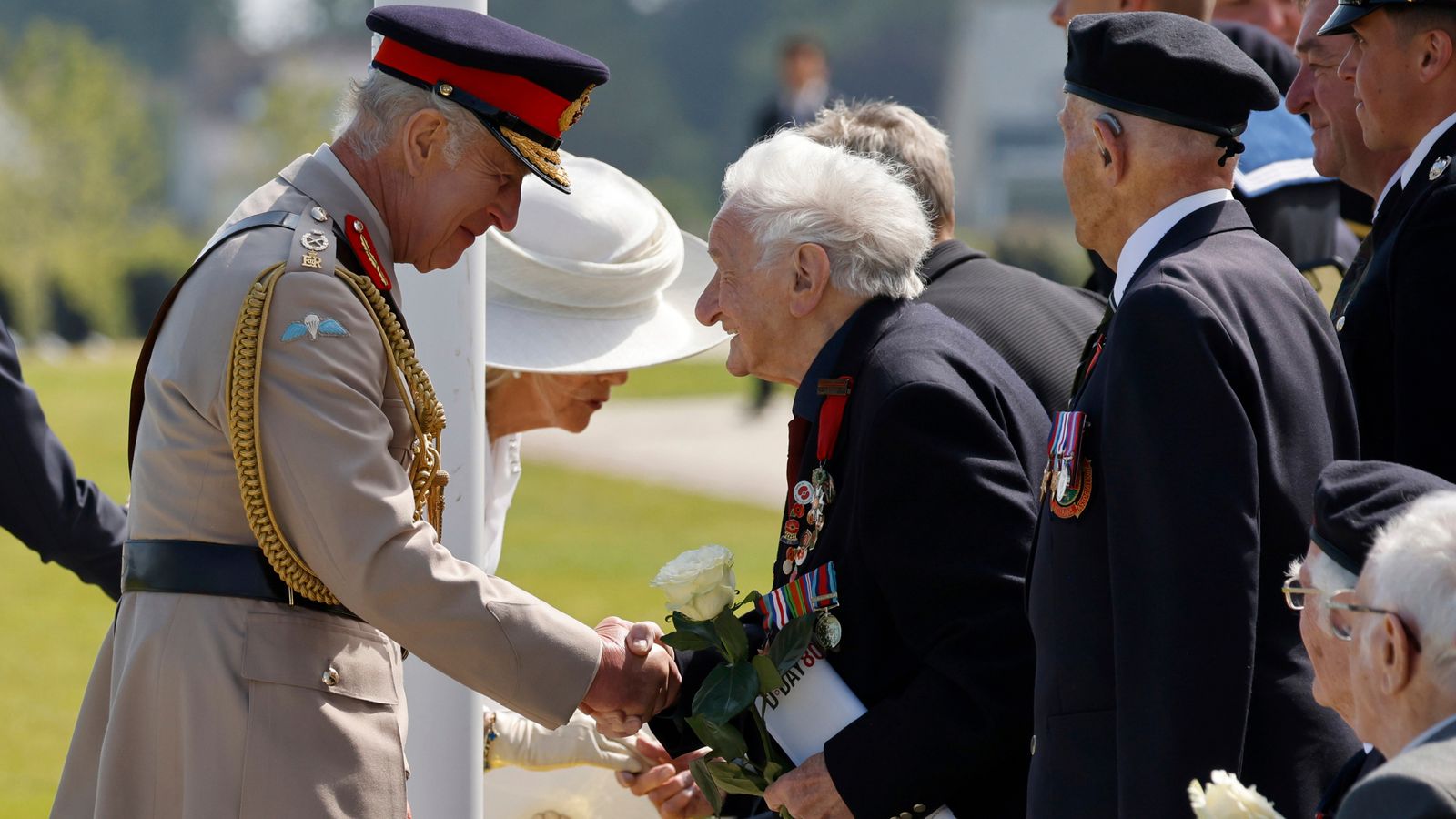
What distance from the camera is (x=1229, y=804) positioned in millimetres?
2211

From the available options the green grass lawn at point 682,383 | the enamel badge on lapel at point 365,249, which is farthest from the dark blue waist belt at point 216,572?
the green grass lawn at point 682,383

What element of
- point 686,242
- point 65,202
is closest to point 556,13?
point 65,202

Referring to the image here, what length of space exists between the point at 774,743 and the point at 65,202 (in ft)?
159

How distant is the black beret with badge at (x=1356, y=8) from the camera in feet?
11.2

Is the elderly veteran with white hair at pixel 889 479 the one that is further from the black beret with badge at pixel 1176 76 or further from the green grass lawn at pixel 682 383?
the green grass lawn at pixel 682 383

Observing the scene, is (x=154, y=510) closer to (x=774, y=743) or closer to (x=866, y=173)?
(x=774, y=743)

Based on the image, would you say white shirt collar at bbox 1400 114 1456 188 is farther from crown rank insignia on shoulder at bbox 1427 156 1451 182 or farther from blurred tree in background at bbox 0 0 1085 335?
blurred tree in background at bbox 0 0 1085 335

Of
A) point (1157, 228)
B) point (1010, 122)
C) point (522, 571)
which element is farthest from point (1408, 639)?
point (1010, 122)

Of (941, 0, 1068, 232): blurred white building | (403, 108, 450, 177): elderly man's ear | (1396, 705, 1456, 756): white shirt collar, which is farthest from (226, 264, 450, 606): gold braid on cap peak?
(941, 0, 1068, 232): blurred white building

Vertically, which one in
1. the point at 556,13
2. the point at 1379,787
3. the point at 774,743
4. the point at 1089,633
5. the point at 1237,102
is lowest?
the point at 556,13

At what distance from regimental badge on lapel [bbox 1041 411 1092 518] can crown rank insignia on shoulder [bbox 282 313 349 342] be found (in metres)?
1.18

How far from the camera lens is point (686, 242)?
4.95 m

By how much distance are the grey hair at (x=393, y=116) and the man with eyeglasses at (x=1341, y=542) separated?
5.17 feet

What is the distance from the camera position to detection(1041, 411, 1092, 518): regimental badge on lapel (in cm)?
279
